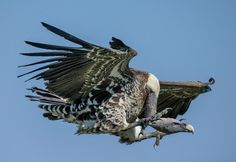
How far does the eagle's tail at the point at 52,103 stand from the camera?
12547 mm

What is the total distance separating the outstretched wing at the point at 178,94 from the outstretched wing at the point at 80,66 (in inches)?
66.2

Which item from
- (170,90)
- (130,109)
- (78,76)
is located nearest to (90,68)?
(78,76)

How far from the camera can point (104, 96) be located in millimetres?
12477

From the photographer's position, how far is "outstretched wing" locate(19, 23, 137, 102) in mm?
11258

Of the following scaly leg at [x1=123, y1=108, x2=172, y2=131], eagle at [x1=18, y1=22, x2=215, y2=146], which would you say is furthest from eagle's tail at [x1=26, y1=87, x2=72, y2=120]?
scaly leg at [x1=123, y1=108, x2=172, y2=131]

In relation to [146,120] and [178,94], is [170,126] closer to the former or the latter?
[146,120]

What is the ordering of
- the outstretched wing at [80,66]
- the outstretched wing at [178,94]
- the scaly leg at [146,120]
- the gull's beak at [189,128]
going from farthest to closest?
the outstretched wing at [178,94] < the gull's beak at [189,128] < the scaly leg at [146,120] < the outstretched wing at [80,66]

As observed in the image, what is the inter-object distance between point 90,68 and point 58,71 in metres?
0.51

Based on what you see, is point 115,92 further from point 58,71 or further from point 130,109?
point 58,71

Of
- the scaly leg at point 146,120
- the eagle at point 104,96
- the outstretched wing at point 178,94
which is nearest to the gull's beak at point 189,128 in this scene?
the eagle at point 104,96

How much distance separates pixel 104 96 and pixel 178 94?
2.23 meters

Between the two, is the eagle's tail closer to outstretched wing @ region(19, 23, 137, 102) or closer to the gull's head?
outstretched wing @ region(19, 23, 137, 102)

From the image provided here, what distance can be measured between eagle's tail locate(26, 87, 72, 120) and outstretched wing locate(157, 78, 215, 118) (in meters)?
1.97

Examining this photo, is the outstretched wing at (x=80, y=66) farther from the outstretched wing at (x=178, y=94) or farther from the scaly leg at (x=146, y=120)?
the outstretched wing at (x=178, y=94)
